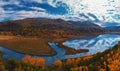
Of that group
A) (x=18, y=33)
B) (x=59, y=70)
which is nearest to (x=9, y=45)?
(x=18, y=33)

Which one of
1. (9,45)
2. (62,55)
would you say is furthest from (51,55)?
(9,45)

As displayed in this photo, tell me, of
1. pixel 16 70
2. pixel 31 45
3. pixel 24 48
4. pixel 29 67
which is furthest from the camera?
pixel 31 45

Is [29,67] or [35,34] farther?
[35,34]

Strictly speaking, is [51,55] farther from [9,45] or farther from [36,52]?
[9,45]

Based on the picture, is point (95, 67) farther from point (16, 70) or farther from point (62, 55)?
point (62, 55)

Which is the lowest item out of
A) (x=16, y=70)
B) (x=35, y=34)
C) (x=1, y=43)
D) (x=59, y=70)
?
(x=35, y=34)

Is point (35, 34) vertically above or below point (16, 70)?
below

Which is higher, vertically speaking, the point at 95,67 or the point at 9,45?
the point at 95,67

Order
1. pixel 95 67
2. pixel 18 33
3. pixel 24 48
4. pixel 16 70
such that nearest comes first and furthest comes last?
1. pixel 16 70
2. pixel 95 67
3. pixel 24 48
4. pixel 18 33

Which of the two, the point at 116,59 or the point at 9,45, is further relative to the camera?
the point at 9,45
